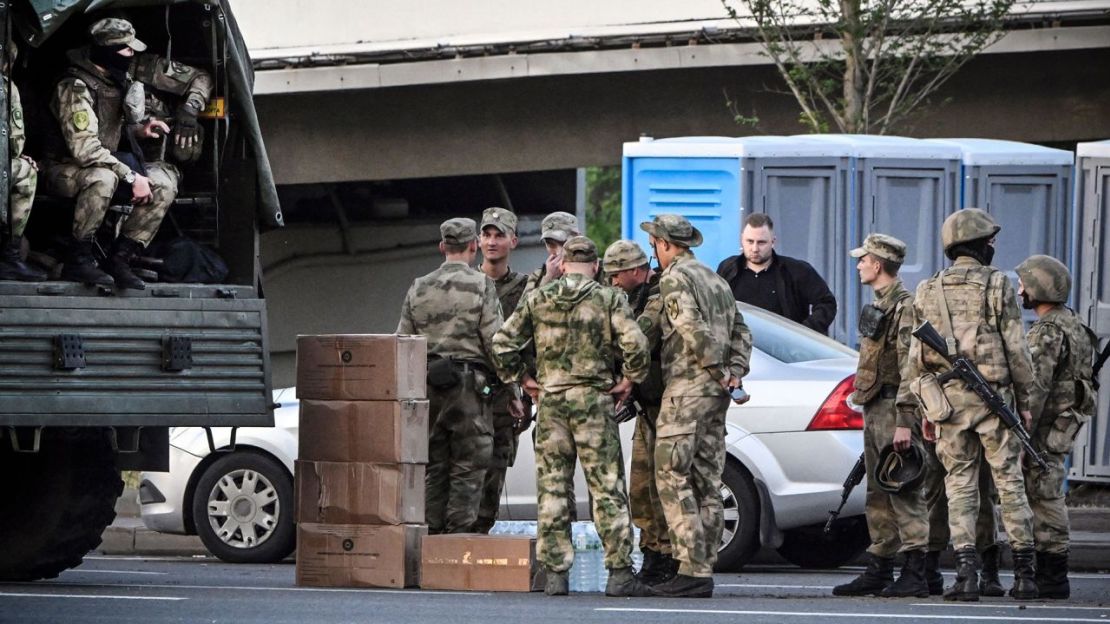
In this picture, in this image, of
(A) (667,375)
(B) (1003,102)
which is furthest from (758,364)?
(B) (1003,102)

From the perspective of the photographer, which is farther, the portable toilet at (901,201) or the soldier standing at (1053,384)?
the portable toilet at (901,201)

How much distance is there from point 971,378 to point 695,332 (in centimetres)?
131

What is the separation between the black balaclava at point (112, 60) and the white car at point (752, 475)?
90.2 inches

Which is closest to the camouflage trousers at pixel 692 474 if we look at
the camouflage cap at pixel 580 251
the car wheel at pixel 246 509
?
the camouflage cap at pixel 580 251

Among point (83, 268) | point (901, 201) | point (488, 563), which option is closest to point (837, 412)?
point (488, 563)

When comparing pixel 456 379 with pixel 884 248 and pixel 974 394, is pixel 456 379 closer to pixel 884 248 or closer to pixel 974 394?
pixel 884 248

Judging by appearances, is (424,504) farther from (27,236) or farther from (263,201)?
(27,236)

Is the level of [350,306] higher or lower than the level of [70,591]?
higher

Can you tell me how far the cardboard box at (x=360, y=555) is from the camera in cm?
1014

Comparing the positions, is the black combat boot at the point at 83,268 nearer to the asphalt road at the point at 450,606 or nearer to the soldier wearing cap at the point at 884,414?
the asphalt road at the point at 450,606

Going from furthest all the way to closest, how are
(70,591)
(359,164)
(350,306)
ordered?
(350,306) → (359,164) → (70,591)

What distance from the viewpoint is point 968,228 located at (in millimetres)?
9898

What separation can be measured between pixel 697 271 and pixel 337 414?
1910mm

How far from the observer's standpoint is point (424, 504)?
10.4 m
